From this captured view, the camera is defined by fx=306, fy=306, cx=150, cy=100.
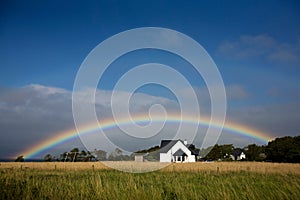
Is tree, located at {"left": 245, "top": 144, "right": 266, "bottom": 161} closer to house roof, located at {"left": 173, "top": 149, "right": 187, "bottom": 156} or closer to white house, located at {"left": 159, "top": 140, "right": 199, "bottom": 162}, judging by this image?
white house, located at {"left": 159, "top": 140, "right": 199, "bottom": 162}

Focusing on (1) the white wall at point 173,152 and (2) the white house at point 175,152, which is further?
(2) the white house at point 175,152

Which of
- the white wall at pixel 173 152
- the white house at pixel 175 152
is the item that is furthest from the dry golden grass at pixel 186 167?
the white house at pixel 175 152

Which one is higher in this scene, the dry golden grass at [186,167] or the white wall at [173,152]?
the white wall at [173,152]

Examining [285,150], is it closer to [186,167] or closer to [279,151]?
[279,151]

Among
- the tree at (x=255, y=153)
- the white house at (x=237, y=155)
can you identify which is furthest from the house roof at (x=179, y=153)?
the white house at (x=237, y=155)

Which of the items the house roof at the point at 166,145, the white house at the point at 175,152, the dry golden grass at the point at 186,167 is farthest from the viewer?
the house roof at the point at 166,145

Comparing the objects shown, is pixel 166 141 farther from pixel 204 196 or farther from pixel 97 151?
pixel 204 196

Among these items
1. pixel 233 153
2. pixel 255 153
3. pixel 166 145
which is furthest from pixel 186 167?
pixel 233 153

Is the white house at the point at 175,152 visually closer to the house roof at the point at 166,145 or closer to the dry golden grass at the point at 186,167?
the house roof at the point at 166,145

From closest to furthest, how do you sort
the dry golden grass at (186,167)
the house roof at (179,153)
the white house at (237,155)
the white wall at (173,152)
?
the dry golden grass at (186,167)
the white wall at (173,152)
the house roof at (179,153)
the white house at (237,155)

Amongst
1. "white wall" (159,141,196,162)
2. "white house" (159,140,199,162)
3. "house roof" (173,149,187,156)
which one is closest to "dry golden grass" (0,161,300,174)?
"white wall" (159,141,196,162)

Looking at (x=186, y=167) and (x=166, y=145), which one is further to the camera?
(x=166, y=145)

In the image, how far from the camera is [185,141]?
8131cm

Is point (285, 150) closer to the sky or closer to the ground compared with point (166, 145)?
closer to the ground
